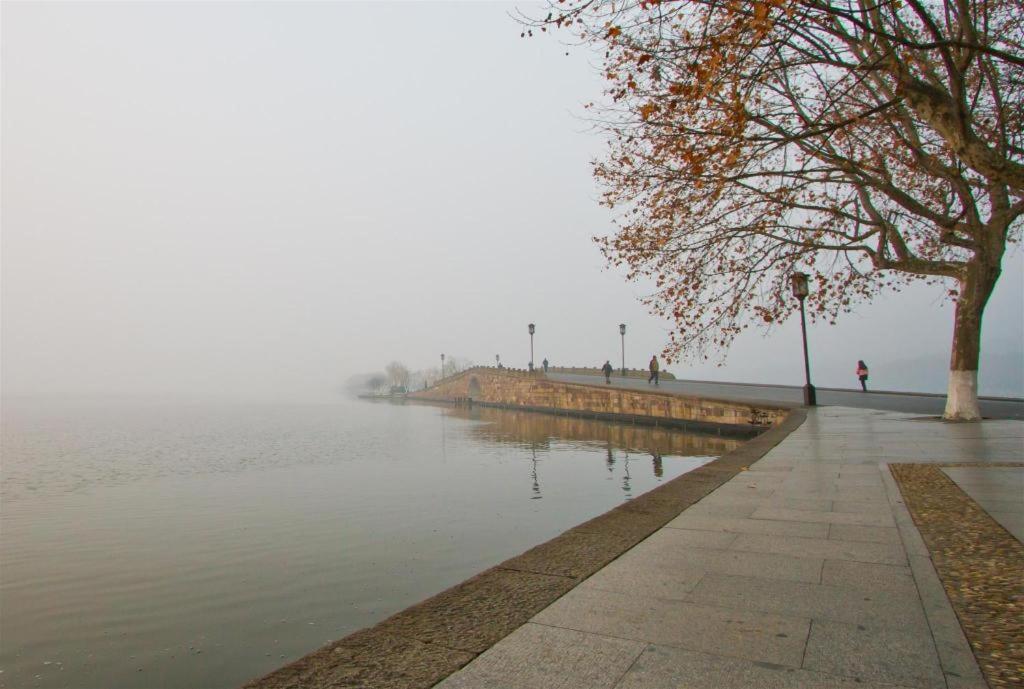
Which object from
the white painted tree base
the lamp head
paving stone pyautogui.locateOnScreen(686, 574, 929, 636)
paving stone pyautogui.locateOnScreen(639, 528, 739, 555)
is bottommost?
paving stone pyautogui.locateOnScreen(639, 528, 739, 555)

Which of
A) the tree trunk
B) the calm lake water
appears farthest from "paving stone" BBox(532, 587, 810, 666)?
the tree trunk

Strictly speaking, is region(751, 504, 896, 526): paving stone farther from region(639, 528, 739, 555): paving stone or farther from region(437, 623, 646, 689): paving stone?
region(437, 623, 646, 689): paving stone

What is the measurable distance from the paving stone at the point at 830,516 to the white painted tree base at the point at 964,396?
1056 cm

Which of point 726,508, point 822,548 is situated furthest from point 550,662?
point 726,508

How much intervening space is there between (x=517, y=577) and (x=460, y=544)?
4.79 meters

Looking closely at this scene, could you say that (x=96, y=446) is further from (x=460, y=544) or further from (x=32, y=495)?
(x=460, y=544)

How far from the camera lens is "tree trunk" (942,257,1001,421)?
1370 centimetres

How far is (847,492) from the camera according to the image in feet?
22.5

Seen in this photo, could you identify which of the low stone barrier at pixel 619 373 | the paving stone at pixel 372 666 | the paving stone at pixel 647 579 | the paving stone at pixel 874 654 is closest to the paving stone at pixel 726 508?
the paving stone at pixel 647 579

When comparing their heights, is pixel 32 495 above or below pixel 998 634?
below

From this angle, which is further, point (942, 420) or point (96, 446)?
point (96, 446)

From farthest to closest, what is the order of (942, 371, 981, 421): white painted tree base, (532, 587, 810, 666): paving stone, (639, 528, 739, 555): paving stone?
(942, 371, 981, 421): white painted tree base < (639, 528, 739, 555): paving stone < (532, 587, 810, 666): paving stone

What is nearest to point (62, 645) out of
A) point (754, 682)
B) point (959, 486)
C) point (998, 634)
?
point (754, 682)

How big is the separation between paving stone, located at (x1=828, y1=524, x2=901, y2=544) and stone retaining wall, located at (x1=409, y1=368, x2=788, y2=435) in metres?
15.4
